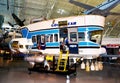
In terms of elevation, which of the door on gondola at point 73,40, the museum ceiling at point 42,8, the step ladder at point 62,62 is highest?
the museum ceiling at point 42,8

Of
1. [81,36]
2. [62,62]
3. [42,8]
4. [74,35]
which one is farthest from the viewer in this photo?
[42,8]

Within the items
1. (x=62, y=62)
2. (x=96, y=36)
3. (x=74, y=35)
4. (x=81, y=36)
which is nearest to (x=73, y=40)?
(x=74, y=35)

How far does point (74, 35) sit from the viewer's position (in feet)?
47.3

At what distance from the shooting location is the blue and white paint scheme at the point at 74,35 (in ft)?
45.9

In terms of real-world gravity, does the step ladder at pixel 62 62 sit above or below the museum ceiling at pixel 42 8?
below

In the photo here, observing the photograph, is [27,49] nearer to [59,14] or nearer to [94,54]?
[94,54]

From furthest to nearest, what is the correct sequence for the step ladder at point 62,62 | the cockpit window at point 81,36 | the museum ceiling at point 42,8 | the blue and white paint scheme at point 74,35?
the museum ceiling at point 42,8
the step ladder at point 62,62
the cockpit window at point 81,36
the blue and white paint scheme at point 74,35

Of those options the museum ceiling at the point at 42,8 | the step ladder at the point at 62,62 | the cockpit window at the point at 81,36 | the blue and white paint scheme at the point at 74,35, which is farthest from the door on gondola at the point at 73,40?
the museum ceiling at the point at 42,8

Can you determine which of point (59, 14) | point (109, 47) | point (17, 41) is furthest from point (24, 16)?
point (17, 41)

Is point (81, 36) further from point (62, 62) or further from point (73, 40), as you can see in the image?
point (62, 62)

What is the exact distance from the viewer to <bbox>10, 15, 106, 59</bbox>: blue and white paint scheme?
14.0m

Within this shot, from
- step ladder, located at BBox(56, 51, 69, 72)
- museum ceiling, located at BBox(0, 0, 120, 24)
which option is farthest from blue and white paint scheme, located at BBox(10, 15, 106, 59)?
museum ceiling, located at BBox(0, 0, 120, 24)

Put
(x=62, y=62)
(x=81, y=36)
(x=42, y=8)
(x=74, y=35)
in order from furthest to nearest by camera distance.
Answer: (x=42, y=8), (x=62, y=62), (x=74, y=35), (x=81, y=36)

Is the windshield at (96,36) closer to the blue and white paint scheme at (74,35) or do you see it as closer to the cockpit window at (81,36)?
the blue and white paint scheme at (74,35)
